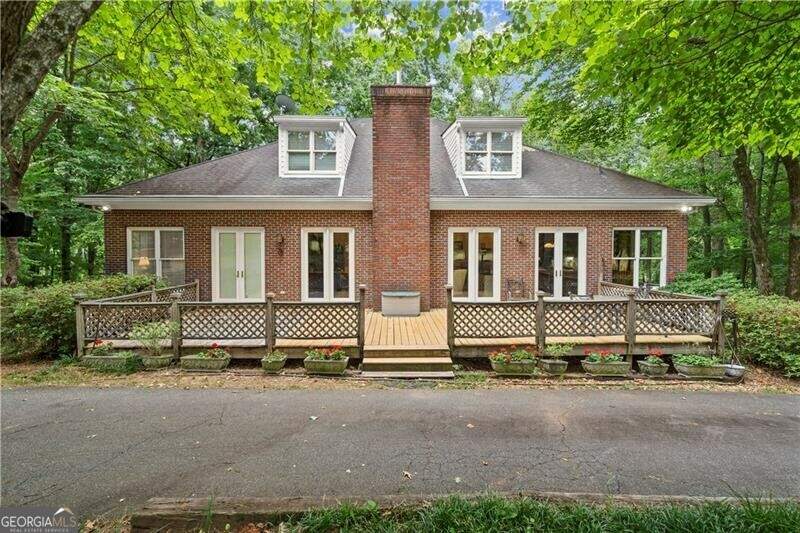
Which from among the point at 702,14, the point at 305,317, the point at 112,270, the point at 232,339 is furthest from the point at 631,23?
the point at 112,270

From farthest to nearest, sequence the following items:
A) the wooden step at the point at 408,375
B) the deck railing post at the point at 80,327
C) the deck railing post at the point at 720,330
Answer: the deck railing post at the point at 720,330 < the deck railing post at the point at 80,327 < the wooden step at the point at 408,375

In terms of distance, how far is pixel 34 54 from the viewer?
2430 millimetres

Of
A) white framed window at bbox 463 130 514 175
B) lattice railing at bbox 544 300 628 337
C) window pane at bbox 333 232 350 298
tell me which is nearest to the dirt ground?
lattice railing at bbox 544 300 628 337

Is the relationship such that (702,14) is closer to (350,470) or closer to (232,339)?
(350,470)

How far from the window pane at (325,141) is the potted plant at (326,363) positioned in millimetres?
7435

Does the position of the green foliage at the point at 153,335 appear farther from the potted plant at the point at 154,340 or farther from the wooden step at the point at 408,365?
the wooden step at the point at 408,365

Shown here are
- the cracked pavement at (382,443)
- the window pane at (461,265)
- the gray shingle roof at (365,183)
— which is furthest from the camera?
the window pane at (461,265)

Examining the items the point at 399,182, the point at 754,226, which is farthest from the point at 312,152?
the point at 754,226

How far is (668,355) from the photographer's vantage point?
6.94m

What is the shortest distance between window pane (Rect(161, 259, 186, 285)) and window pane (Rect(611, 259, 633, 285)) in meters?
12.9

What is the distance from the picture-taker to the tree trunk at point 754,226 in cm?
1182

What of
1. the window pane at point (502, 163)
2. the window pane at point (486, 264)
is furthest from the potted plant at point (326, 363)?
the window pane at point (502, 163)

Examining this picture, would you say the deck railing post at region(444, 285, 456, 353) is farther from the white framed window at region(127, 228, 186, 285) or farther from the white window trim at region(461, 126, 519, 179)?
the white framed window at region(127, 228, 186, 285)

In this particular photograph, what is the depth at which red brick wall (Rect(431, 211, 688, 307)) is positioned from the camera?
10.3 metres
